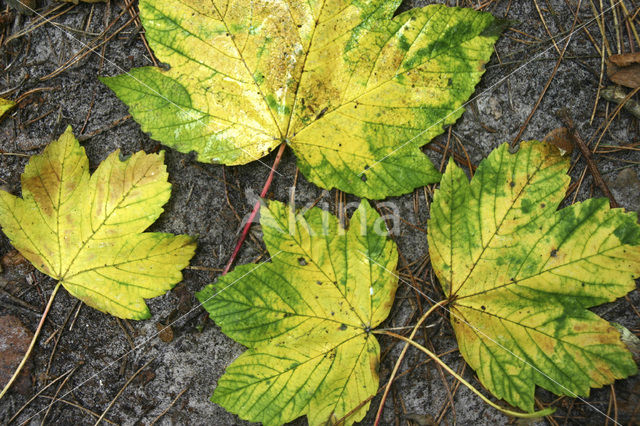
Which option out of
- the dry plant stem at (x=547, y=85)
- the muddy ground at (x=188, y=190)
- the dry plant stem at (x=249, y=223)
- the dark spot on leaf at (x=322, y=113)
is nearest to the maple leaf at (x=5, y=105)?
the muddy ground at (x=188, y=190)

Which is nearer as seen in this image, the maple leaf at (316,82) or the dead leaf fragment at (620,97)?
the maple leaf at (316,82)

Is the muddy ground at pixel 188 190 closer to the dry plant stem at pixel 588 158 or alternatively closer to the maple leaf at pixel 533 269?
the dry plant stem at pixel 588 158

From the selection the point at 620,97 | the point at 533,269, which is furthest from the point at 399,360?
the point at 620,97

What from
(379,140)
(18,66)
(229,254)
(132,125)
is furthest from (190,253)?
(18,66)

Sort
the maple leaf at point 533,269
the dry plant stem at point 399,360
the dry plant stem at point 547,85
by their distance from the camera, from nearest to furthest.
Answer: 1. the maple leaf at point 533,269
2. the dry plant stem at point 399,360
3. the dry plant stem at point 547,85

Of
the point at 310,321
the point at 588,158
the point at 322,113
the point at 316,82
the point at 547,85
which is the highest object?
the point at 316,82

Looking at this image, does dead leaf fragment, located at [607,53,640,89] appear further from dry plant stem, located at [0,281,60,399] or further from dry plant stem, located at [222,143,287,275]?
dry plant stem, located at [0,281,60,399]

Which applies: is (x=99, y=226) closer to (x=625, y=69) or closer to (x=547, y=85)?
(x=547, y=85)
